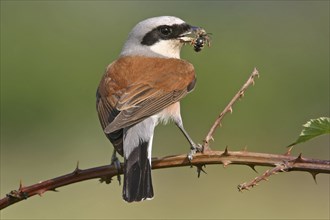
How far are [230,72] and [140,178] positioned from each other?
358 inches

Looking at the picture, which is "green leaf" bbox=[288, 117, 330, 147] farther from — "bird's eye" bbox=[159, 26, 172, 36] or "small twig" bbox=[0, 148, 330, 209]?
"bird's eye" bbox=[159, 26, 172, 36]

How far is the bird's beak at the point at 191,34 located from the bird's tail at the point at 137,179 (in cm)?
136

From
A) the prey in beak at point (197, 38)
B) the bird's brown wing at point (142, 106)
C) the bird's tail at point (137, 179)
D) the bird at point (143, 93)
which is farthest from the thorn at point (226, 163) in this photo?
the prey in beak at point (197, 38)

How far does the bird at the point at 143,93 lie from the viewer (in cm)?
414

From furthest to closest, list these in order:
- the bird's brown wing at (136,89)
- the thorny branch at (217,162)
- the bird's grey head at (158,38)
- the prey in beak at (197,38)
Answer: the bird's grey head at (158,38)
the prey in beak at (197,38)
the bird's brown wing at (136,89)
the thorny branch at (217,162)

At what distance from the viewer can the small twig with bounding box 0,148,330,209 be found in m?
3.00

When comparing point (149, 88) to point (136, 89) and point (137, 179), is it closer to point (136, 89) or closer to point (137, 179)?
point (136, 89)

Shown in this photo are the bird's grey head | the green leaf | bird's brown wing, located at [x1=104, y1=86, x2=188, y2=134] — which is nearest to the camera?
the green leaf

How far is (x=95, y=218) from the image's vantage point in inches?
330

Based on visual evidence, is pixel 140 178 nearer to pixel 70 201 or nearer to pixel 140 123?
pixel 140 123

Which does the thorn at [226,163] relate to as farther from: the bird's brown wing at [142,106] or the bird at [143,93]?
the bird's brown wing at [142,106]

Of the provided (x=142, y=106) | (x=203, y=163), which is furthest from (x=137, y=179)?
(x=203, y=163)

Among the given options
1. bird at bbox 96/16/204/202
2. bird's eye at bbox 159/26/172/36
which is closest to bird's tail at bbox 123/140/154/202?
bird at bbox 96/16/204/202

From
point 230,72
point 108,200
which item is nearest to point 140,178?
point 108,200
